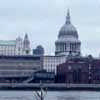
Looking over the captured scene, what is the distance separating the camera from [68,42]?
16275 centimetres

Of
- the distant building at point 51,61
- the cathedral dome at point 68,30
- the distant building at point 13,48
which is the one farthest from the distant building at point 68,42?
the distant building at point 13,48

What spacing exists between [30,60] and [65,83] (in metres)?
33.3

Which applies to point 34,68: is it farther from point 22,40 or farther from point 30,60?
point 22,40

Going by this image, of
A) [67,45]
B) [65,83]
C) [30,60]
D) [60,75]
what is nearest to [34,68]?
[30,60]

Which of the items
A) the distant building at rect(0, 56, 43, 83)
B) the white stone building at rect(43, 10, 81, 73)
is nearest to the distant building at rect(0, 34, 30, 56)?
the white stone building at rect(43, 10, 81, 73)

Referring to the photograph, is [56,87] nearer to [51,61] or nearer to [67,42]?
[51,61]

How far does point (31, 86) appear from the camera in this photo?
11119cm

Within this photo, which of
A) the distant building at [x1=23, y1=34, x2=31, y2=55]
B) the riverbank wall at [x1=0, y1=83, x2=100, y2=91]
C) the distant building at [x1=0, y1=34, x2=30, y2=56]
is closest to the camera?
the riverbank wall at [x1=0, y1=83, x2=100, y2=91]

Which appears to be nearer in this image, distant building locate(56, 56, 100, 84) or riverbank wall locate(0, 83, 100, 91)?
riverbank wall locate(0, 83, 100, 91)

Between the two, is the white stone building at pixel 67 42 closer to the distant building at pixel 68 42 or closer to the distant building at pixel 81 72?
the distant building at pixel 68 42

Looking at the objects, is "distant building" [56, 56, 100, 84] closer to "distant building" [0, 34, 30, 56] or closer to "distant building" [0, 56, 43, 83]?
"distant building" [0, 56, 43, 83]

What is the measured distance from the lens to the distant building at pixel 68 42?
531 ft

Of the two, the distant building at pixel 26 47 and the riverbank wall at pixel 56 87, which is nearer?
the riverbank wall at pixel 56 87

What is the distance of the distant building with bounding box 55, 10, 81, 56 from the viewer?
162 metres
